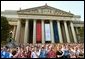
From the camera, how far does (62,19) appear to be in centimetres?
6072

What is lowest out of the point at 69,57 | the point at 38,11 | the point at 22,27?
the point at 69,57

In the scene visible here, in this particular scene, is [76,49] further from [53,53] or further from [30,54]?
[30,54]

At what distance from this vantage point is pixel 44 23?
2436 inches

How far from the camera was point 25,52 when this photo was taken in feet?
48.1

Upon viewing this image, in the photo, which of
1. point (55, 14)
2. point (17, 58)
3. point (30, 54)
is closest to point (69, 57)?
point (30, 54)

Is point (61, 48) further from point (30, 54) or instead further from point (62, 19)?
point (62, 19)

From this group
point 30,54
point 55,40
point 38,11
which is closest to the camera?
point 30,54

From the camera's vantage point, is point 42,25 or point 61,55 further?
point 42,25

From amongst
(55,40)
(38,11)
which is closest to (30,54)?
(55,40)

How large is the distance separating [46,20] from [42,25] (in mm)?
3871

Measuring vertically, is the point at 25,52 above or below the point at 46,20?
below

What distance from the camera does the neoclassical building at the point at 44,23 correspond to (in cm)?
5697

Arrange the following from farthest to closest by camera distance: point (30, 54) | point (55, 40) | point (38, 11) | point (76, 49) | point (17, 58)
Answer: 1. point (38, 11)
2. point (55, 40)
3. point (76, 49)
4. point (30, 54)
5. point (17, 58)

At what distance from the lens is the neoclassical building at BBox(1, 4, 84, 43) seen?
56969 mm
